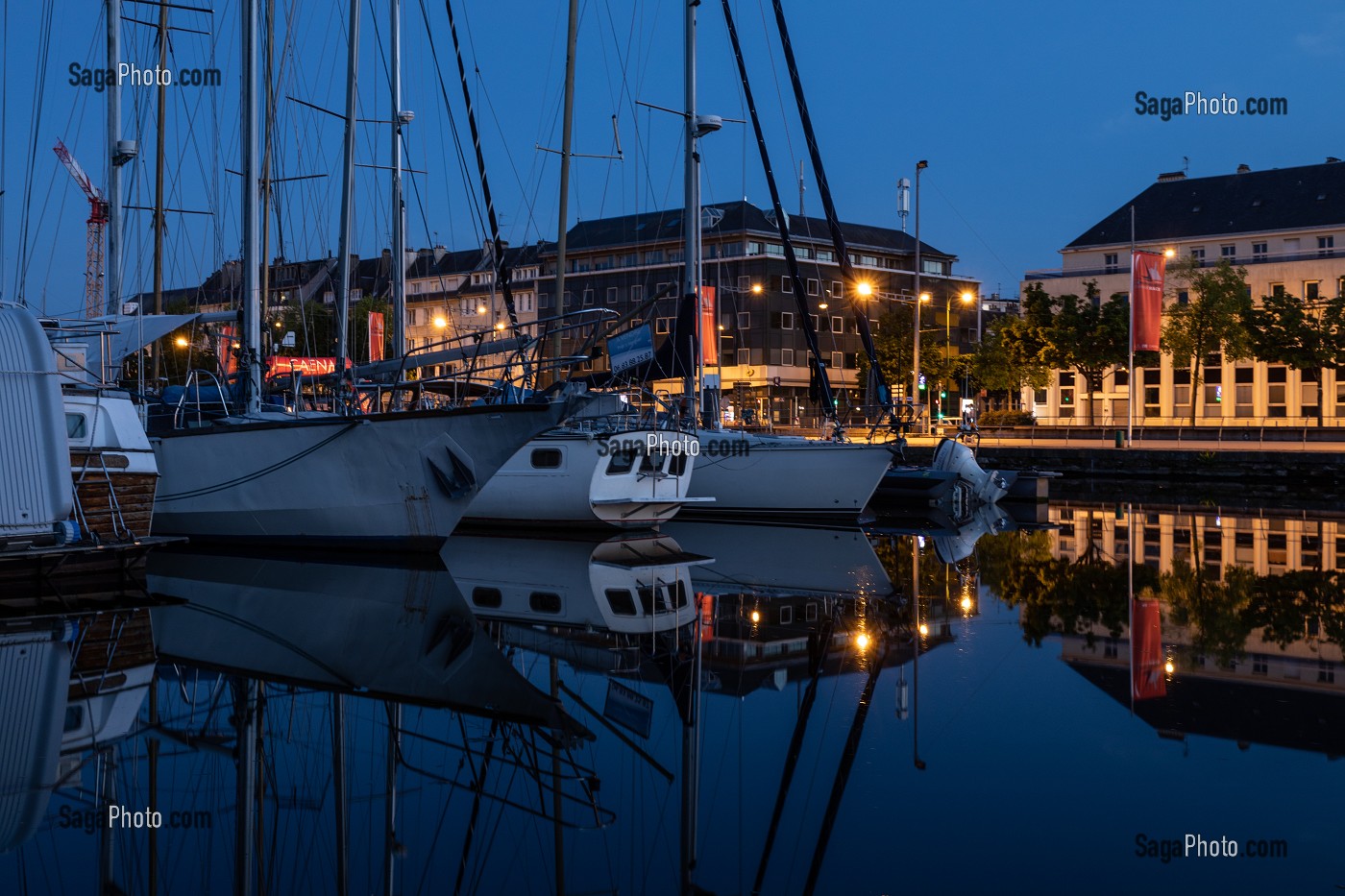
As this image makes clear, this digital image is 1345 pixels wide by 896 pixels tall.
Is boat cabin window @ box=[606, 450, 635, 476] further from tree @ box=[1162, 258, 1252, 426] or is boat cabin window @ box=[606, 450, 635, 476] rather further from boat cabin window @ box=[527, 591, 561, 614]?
tree @ box=[1162, 258, 1252, 426]

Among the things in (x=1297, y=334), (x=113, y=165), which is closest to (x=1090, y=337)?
(x=1297, y=334)

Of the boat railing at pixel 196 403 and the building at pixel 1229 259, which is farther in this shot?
the building at pixel 1229 259

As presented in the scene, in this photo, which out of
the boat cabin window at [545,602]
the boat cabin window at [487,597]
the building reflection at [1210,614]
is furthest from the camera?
the boat cabin window at [487,597]

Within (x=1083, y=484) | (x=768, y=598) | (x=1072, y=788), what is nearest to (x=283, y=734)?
(x=1072, y=788)

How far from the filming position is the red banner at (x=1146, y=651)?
1113cm

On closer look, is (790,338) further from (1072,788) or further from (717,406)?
(1072,788)

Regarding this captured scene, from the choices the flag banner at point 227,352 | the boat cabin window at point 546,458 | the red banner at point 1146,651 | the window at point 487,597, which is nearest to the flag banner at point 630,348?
the boat cabin window at point 546,458

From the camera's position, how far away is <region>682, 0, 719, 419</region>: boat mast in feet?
91.0

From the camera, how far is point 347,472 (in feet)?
69.4

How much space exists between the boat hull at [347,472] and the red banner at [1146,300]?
107ft

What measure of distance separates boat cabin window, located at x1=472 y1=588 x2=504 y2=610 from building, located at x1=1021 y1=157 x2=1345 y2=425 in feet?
197

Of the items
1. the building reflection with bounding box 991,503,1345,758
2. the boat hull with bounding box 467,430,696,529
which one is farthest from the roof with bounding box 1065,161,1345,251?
the boat hull with bounding box 467,430,696,529

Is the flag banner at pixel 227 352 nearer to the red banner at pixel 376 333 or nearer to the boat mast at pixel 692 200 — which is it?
the boat mast at pixel 692 200

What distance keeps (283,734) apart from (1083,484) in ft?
139
